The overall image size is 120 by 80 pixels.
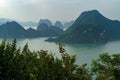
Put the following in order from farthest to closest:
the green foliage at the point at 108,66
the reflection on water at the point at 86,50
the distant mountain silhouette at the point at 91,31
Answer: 1. the distant mountain silhouette at the point at 91,31
2. the reflection on water at the point at 86,50
3. the green foliage at the point at 108,66

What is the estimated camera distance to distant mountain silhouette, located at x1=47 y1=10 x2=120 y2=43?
148000mm

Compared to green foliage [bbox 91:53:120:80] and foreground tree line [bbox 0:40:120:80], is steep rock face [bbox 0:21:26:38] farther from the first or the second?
foreground tree line [bbox 0:40:120:80]

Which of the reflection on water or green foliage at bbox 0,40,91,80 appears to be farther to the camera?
the reflection on water

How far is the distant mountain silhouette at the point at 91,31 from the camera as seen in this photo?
14800 cm

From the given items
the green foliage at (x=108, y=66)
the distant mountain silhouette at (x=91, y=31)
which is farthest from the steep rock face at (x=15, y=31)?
the green foliage at (x=108, y=66)

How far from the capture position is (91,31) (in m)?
157

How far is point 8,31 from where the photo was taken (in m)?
200

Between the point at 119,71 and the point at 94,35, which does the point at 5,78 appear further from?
the point at 94,35

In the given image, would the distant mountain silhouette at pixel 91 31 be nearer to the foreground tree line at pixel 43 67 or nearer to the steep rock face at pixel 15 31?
the steep rock face at pixel 15 31

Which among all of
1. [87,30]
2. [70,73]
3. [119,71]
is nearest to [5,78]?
[70,73]

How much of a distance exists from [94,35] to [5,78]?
474 feet

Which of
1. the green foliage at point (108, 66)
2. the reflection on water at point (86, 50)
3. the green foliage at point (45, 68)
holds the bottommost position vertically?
the reflection on water at point (86, 50)

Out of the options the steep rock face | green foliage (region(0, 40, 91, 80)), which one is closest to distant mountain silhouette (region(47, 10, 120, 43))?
the steep rock face

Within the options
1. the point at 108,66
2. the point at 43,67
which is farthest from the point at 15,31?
the point at 43,67
